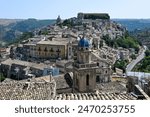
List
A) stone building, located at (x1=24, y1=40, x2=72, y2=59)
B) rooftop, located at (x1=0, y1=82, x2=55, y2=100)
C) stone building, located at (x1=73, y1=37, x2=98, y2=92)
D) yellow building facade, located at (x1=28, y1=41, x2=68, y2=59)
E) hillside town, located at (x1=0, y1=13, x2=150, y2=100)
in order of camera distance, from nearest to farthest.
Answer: rooftop, located at (x1=0, y1=82, x2=55, y2=100) < hillside town, located at (x1=0, y1=13, x2=150, y2=100) < stone building, located at (x1=73, y1=37, x2=98, y2=92) < stone building, located at (x1=24, y1=40, x2=72, y2=59) < yellow building facade, located at (x1=28, y1=41, x2=68, y2=59)

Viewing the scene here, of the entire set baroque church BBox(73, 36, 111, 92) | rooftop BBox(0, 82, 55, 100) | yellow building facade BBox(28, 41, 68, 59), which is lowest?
yellow building facade BBox(28, 41, 68, 59)

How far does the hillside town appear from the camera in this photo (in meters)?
10.0

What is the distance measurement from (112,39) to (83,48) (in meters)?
42.0

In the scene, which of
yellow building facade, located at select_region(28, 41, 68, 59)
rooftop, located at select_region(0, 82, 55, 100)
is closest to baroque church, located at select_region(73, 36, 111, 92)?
rooftop, located at select_region(0, 82, 55, 100)

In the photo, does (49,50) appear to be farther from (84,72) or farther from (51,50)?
(84,72)

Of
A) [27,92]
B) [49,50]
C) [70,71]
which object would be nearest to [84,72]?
[70,71]

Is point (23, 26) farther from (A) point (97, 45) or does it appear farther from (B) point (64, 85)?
(B) point (64, 85)

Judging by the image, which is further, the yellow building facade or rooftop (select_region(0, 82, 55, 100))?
the yellow building facade

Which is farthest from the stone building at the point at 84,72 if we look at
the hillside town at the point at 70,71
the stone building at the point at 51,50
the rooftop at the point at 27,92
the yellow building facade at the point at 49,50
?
the yellow building facade at the point at 49,50

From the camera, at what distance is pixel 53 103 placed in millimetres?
5879

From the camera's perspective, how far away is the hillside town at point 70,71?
33.0ft

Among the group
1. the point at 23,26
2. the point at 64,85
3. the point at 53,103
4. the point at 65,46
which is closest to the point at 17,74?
the point at 65,46

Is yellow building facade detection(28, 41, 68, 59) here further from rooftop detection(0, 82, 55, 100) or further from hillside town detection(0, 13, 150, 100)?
rooftop detection(0, 82, 55, 100)

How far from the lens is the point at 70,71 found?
34.8 metres
